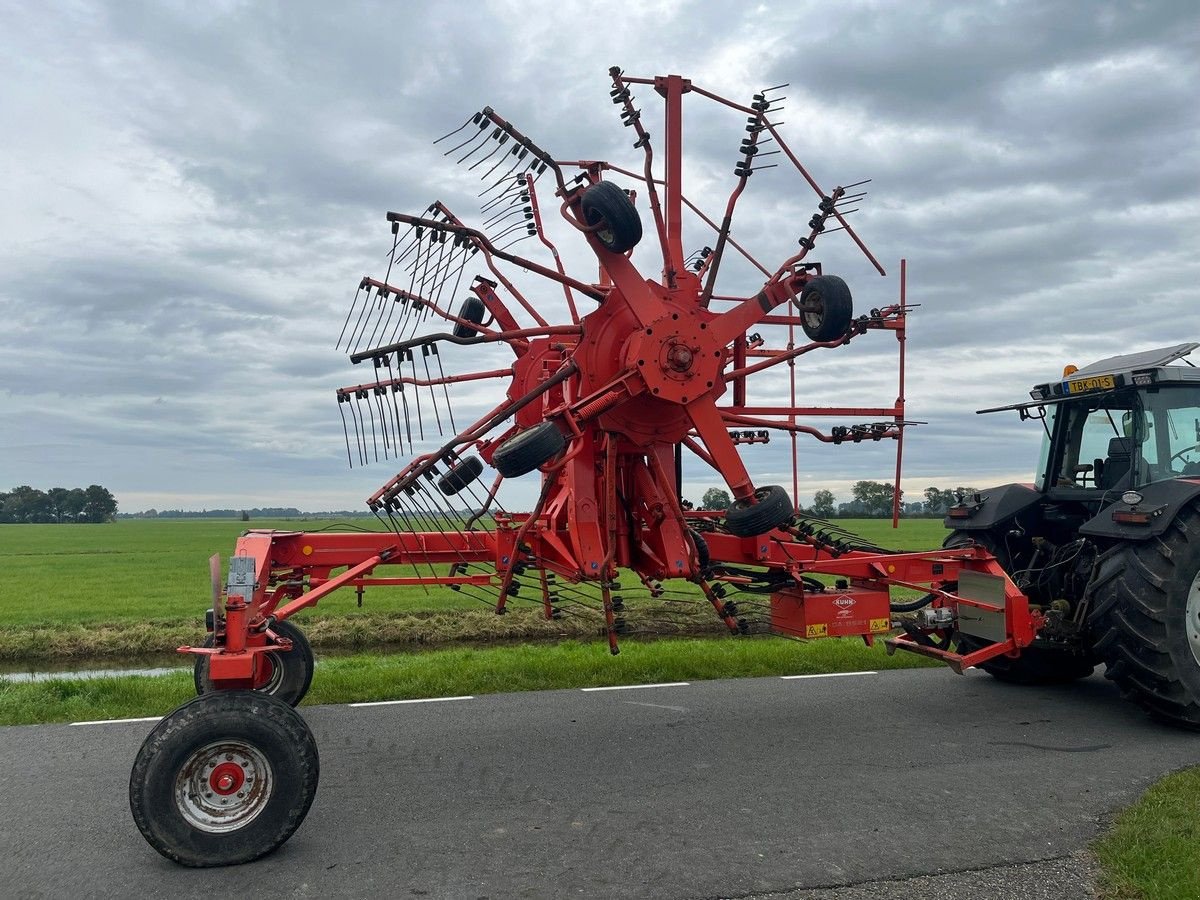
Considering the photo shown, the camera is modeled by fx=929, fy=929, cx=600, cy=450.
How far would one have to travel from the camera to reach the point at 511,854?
4.46 metres

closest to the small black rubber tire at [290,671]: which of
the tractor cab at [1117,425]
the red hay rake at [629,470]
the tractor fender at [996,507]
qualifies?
the red hay rake at [629,470]

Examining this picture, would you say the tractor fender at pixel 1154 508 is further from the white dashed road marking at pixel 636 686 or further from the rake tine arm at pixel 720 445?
the white dashed road marking at pixel 636 686

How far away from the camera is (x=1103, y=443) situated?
8172 millimetres

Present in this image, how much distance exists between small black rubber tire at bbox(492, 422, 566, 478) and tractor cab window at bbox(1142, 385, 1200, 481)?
16.6 ft

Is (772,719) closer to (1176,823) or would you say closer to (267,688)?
(1176,823)

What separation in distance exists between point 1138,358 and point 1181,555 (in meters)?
2.07

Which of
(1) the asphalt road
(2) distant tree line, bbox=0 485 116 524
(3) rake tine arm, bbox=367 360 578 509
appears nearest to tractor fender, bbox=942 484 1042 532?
(1) the asphalt road

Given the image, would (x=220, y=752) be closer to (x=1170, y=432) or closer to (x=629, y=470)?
(x=629, y=470)

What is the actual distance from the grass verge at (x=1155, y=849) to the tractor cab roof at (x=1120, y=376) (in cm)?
341

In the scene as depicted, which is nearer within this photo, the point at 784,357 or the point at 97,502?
the point at 784,357

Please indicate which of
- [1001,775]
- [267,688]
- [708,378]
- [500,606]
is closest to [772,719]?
[1001,775]

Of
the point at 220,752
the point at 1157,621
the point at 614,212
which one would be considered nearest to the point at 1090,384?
the point at 1157,621

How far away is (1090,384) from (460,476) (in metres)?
5.29

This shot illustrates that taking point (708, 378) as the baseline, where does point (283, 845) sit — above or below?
below
